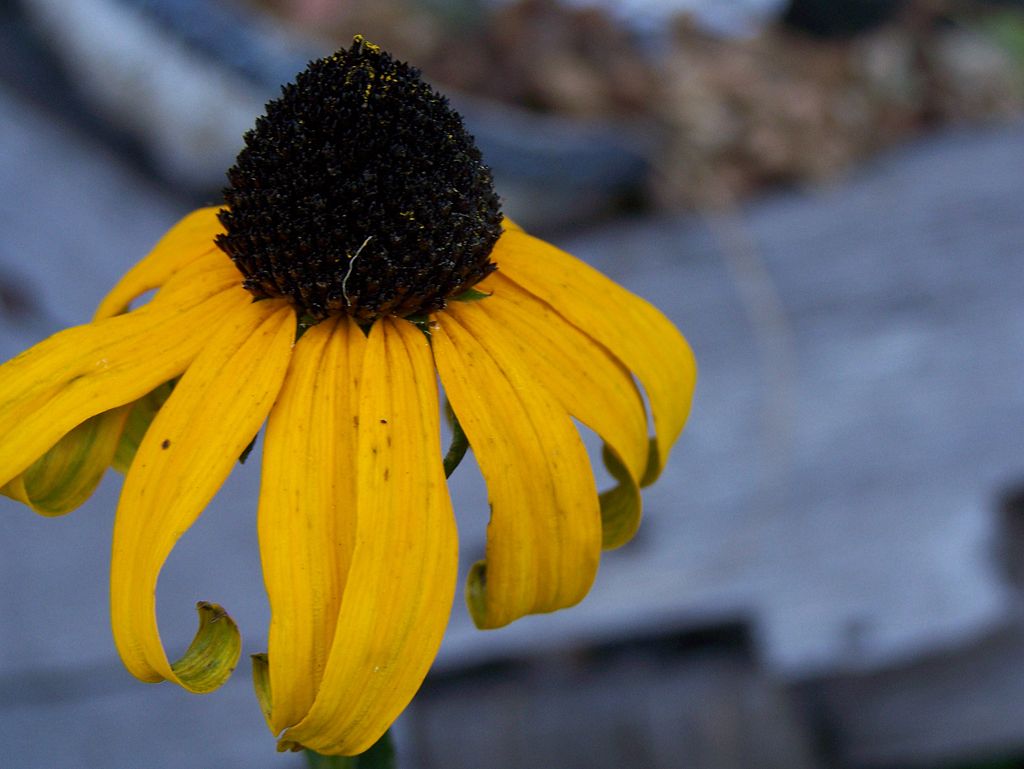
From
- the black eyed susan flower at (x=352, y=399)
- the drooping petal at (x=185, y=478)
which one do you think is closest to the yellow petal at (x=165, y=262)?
the black eyed susan flower at (x=352, y=399)

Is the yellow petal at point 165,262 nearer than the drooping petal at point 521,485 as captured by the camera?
No

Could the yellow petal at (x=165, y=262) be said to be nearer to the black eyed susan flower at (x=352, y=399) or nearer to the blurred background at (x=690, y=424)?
the black eyed susan flower at (x=352, y=399)

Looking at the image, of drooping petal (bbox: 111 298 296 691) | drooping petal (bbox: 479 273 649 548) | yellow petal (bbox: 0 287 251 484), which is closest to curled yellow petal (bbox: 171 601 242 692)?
drooping petal (bbox: 111 298 296 691)

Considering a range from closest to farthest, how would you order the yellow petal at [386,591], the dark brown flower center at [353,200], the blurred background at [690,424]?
the yellow petal at [386,591], the dark brown flower center at [353,200], the blurred background at [690,424]

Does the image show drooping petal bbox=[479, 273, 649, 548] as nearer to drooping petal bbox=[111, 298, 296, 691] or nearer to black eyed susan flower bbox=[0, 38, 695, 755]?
black eyed susan flower bbox=[0, 38, 695, 755]

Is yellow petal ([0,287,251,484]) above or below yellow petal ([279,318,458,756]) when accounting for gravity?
above
